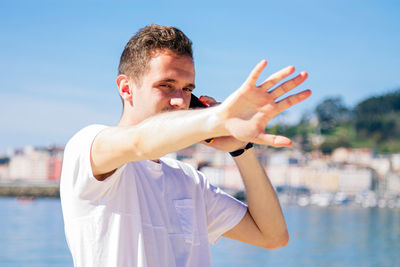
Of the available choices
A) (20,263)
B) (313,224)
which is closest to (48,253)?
(20,263)

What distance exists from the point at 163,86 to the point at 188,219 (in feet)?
1.12

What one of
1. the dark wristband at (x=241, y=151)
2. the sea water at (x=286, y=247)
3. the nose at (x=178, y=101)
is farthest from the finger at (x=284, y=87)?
the sea water at (x=286, y=247)

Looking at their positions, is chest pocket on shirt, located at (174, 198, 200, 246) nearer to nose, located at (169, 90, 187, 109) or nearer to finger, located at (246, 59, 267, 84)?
nose, located at (169, 90, 187, 109)

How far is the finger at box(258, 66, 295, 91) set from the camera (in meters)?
1.06

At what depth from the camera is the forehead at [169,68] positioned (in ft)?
4.81

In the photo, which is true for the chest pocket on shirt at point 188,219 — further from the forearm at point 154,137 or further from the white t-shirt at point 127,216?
the forearm at point 154,137

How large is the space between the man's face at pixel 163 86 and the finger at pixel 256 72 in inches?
15.6

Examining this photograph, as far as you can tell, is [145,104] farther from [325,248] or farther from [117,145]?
[325,248]

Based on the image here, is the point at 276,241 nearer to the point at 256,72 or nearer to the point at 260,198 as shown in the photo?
the point at 260,198

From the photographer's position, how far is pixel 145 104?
4.78ft

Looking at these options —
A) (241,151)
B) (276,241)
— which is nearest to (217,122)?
(241,151)

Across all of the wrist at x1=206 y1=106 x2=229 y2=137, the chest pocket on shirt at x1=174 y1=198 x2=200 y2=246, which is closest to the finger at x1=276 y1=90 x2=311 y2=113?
the wrist at x1=206 y1=106 x2=229 y2=137

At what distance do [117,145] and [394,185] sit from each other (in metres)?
78.1

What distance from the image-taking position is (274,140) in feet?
3.53
